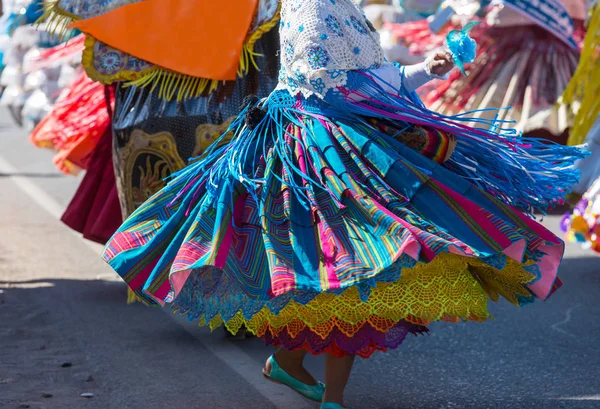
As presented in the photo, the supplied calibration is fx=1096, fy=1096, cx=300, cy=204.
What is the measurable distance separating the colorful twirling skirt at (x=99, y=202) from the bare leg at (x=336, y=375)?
2495mm

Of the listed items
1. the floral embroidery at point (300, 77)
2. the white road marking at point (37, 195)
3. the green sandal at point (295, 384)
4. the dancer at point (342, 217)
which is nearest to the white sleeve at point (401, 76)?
the dancer at point (342, 217)

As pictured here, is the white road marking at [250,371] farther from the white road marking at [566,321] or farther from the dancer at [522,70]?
the dancer at [522,70]

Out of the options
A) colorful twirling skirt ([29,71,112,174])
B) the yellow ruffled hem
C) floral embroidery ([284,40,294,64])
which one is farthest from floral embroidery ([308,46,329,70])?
colorful twirling skirt ([29,71,112,174])

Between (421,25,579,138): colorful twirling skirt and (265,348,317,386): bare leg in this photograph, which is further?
(421,25,579,138): colorful twirling skirt

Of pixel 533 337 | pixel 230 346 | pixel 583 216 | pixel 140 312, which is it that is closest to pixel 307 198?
pixel 230 346

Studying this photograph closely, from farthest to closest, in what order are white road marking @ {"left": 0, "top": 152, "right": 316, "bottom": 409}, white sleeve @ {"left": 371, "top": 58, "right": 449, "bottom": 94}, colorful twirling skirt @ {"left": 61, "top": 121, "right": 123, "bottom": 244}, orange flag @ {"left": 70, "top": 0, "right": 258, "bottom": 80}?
colorful twirling skirt @ {"left": 61, "top": 121, "right": 123, "bottom": 244}
orange flag @ {"left": 70, "top": 0, "right": 258, "bottom": 80}
white road marking @ {"left": 0, "top": 152, "right": 316, "bottom": 409}
white sleeve @ {"left": 371, "top": 58, "right": 449, "bottom": 94}

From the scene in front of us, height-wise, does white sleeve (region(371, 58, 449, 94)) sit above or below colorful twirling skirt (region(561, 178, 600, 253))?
above

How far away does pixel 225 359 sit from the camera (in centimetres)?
491

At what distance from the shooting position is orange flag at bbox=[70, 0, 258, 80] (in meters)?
5.16

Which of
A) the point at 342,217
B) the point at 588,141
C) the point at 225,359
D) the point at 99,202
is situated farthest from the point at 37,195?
the point at 342,217

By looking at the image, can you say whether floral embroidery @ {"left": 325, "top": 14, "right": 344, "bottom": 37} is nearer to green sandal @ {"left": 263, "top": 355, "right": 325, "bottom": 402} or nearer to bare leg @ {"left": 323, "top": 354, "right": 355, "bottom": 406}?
bare leg @ {"left": 323, "top": 354, "right": 355, "bottom": 406}

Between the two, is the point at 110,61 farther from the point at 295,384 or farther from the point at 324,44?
the point at 295,384

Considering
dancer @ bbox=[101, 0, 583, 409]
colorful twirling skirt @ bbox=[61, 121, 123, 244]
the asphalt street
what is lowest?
the asphalt street

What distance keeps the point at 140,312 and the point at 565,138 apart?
470cm
